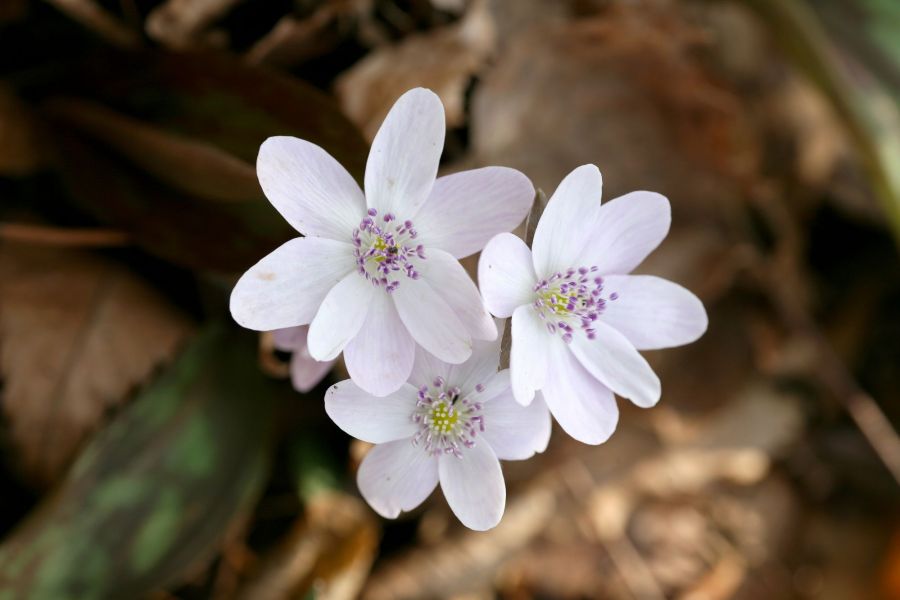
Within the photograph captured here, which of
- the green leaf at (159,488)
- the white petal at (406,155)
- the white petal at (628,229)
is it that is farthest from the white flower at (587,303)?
the green leaf at (159,488)

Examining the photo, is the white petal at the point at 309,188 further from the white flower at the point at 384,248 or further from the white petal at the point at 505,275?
the white petal at the point at 505,275

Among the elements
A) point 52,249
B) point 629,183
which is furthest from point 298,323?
point 629,183

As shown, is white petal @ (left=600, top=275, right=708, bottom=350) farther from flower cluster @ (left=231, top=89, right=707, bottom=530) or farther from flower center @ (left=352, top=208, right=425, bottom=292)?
flower center @ (left=352, top=208, right=425, bottom=292)

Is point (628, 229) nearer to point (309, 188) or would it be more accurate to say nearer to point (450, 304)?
point (450, 304)

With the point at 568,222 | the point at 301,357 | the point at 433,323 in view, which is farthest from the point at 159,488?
the point at 568,222

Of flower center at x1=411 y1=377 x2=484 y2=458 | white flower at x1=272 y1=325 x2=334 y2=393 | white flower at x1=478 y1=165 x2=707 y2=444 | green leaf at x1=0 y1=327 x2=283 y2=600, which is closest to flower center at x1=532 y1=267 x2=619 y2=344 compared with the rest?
white flower at x1=478 y1=165 x2=707 y2=444

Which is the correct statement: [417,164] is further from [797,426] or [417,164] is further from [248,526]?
[797,426]
